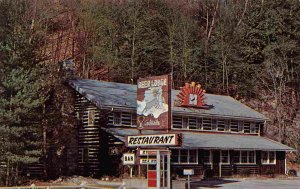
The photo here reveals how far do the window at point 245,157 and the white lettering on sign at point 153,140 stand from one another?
17584 mm

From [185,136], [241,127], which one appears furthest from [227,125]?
[185,136]

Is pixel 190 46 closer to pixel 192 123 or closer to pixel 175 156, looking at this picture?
pixel 192 123

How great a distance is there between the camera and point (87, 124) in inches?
1625

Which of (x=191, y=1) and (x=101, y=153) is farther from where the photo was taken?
(x=191, y=1)

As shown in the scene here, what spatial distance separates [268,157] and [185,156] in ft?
33.8

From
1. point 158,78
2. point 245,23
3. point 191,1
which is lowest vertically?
point 158,78

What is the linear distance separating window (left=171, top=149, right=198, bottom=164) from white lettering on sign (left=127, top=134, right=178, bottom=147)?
37.1 feet

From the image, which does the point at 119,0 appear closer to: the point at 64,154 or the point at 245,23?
the point at 245,23

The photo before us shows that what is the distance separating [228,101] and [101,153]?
18.7 meters

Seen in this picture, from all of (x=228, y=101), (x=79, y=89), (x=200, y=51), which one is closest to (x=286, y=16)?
(x=200, y=51)

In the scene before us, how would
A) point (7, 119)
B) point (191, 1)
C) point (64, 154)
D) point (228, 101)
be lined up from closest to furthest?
point (7, 119), point (64, 154), point (228, 101), point (191, 1)

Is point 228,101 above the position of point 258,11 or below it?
below

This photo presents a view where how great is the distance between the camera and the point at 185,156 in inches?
1633

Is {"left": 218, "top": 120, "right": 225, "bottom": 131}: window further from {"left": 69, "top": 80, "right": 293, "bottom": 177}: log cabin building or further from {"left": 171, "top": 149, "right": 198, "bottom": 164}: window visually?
{"left": 171, "top": 149, "right": 198, "bottom": 164}: window
